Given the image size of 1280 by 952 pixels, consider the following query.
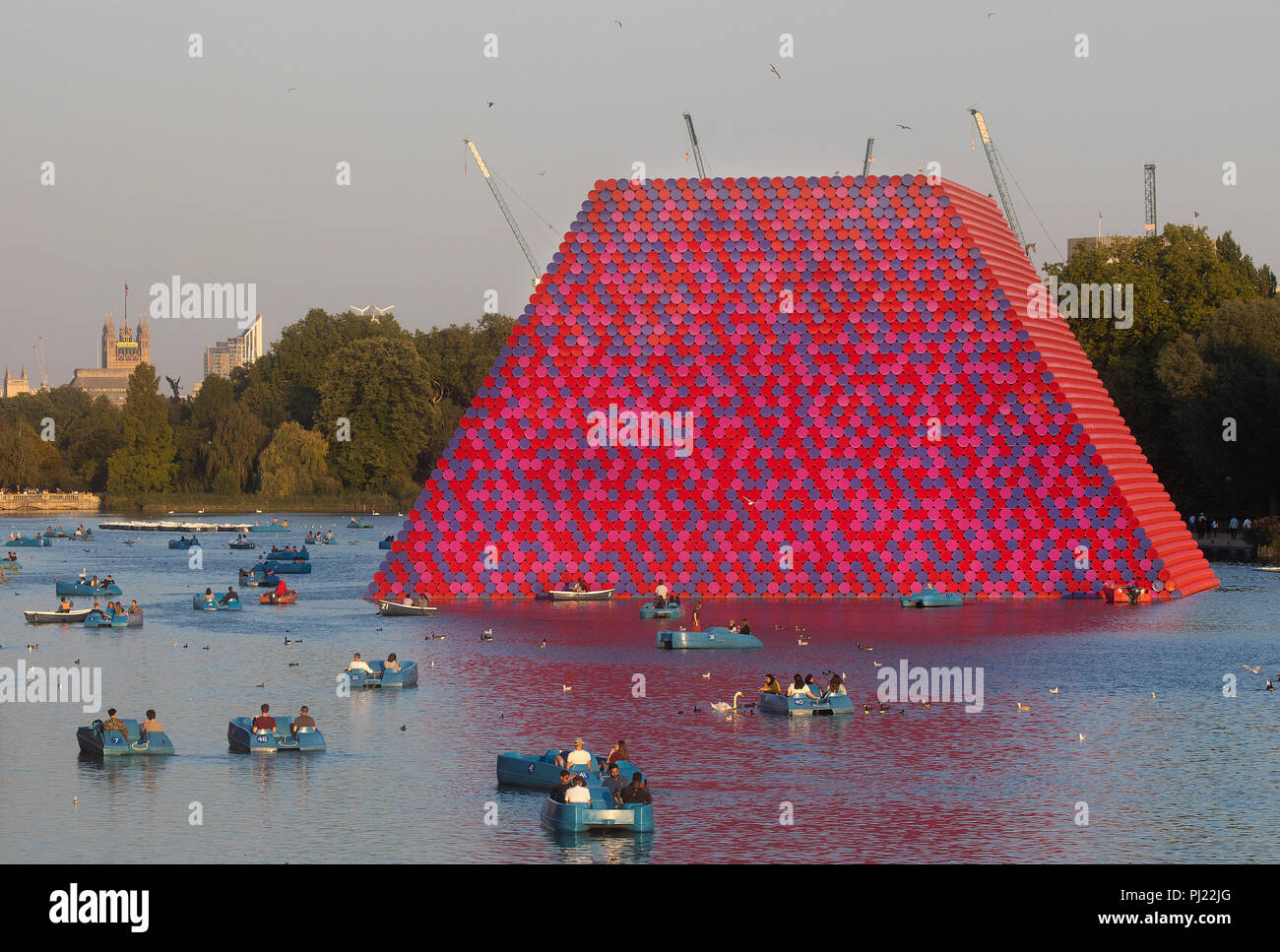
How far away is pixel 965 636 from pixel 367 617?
26916mm

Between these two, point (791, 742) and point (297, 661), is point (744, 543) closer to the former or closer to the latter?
point (297, 661)

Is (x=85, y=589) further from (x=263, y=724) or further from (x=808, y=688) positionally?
(x=808, y=688)

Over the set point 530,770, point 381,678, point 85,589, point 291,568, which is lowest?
point 530,770

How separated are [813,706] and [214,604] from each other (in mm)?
42377

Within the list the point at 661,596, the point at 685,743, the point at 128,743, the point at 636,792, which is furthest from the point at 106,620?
the point at 636,792

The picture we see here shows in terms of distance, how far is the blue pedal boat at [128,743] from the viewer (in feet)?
134

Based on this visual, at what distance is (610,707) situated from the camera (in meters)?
47.1

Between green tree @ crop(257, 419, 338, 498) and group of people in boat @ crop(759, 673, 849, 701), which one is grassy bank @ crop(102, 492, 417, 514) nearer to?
green tree @ crop(257, 419, 338, 498)

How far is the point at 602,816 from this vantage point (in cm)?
3303

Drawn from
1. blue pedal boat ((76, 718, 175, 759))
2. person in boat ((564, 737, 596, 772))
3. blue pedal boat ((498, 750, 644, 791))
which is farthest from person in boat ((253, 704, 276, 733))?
person in boat ((564, 737, 596, 772))

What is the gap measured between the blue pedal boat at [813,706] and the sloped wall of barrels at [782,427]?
31.2 meters

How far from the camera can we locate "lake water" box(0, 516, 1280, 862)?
32250 mm
